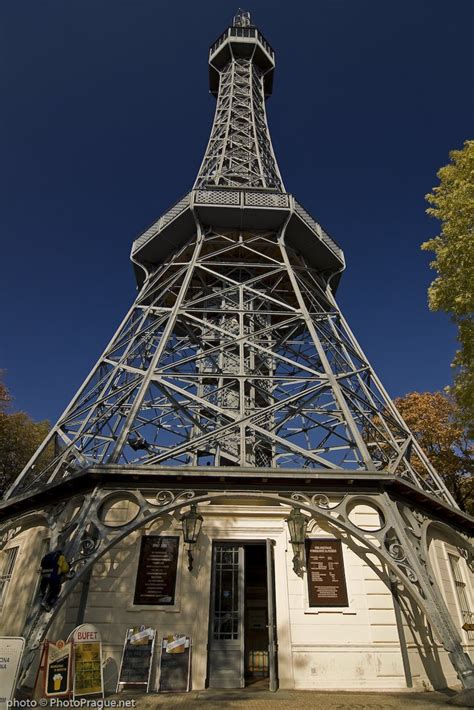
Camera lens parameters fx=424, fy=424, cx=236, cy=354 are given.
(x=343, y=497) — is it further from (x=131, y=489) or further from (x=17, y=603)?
(x=17, y=603)

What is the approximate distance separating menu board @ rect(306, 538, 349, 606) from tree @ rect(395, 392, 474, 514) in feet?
51.4

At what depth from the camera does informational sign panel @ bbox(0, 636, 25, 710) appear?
5730 mm

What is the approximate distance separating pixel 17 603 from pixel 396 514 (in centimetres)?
853

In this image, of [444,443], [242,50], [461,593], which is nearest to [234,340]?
[461,593]

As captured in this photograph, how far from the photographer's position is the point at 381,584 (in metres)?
8.64

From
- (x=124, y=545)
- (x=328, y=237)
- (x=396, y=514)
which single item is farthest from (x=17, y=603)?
(x=328, y=237)

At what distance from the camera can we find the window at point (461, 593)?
986 cm

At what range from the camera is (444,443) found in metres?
23.1

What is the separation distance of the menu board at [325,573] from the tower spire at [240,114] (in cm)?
1498

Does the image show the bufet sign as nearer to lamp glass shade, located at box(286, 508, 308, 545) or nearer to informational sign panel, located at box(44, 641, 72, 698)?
informational sign panel, located at box(44, 641, 72, 698)

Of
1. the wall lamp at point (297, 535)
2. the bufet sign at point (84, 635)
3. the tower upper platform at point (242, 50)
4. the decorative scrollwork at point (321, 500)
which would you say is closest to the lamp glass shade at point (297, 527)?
the wall lamp at point (297, 535)

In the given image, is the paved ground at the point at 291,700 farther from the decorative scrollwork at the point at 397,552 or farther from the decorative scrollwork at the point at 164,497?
the decorative scrollwork at the point at 164,497

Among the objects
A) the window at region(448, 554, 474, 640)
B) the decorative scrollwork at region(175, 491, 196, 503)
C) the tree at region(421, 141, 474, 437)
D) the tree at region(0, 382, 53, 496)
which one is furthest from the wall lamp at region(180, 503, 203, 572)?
the tree at region(0, 382, 53, 496)

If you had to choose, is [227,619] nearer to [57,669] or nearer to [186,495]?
[186,495]
